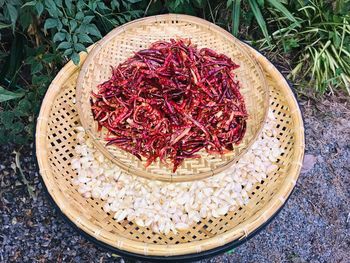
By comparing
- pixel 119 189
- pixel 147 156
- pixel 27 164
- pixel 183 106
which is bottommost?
pixel 27 164

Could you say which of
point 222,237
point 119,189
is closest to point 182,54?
point 119,189

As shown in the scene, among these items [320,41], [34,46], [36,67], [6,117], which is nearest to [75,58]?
[36,67]

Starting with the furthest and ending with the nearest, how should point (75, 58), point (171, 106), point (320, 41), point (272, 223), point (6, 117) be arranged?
point (320, 41), point (272, 223), point (6, 117), point (171, 106), point (75, 58)

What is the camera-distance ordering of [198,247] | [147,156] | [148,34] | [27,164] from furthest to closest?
[27,164] < [148,34] < [147,156] < [198,247]

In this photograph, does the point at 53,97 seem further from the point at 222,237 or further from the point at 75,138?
the point at 222,237

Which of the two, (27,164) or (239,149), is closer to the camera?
(239,149)

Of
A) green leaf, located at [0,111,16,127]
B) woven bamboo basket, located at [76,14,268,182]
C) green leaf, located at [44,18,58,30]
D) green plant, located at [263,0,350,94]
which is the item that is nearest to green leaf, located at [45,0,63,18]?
green leaf, located at [44,18,58,30]

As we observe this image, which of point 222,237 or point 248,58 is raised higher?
point 248,58

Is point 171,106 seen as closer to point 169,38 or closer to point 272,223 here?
point 169,38
